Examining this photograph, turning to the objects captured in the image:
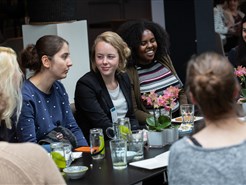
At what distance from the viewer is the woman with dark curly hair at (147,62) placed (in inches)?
162

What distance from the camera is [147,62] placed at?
13.9 feet

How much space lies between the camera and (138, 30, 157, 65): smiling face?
418 cm

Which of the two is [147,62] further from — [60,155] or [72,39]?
[60,155]

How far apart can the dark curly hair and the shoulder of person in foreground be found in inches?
97.5

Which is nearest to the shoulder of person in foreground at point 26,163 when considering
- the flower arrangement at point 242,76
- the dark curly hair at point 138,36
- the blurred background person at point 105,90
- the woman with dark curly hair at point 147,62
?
the blurred background person at point 105,90

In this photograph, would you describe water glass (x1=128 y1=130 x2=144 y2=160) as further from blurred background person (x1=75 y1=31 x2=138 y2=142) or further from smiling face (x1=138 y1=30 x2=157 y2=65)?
smiling face (x1=138 y1=30 x2=157 y2=65)

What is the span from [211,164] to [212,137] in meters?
0.11

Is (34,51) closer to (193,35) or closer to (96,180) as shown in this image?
(96,180)

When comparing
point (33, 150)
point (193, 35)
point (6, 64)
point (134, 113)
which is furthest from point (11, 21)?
point (33, 150)

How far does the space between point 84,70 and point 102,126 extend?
1.50 metres

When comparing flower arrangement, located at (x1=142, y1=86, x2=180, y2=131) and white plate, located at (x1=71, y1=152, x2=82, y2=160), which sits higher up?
flower arrangement, located at (x1=142, y1=86, x2=180, y2=131)

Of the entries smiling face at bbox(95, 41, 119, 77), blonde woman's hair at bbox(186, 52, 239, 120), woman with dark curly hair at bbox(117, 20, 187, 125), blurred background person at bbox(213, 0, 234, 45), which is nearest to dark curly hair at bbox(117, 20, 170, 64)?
woman with dark curly hair at bbox(117, 20, 187, 125)

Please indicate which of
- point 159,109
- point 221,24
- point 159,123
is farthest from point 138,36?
point 221,24

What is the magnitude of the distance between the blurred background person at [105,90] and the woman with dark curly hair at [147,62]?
1.03 feet
